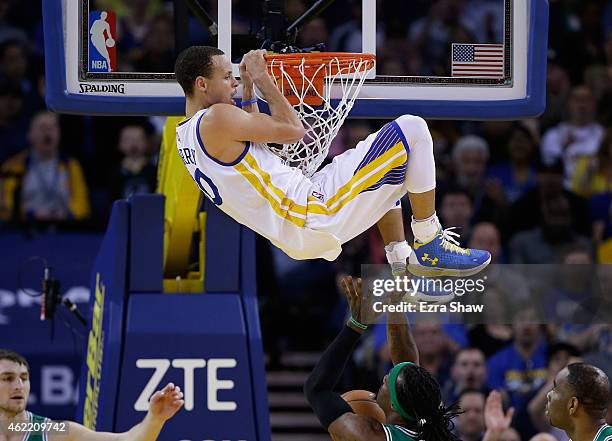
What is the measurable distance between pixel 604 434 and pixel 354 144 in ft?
20.3

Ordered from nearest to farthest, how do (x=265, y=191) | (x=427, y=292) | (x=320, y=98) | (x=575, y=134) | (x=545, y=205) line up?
1. (x=265, y=191)
2. (x=320, y=98)
3. (x=427, y=292)
4. (x=545, y=205)
5. (x=575, y=134)

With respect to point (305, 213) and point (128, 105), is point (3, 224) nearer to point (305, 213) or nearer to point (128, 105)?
point (128, 105)

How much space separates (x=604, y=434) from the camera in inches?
264

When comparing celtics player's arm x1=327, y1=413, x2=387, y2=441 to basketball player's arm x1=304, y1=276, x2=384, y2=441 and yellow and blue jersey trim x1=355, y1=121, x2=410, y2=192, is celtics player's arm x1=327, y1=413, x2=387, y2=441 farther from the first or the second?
yellow and blue jersey trim x1=355, y1=121, x2=410, y2=192

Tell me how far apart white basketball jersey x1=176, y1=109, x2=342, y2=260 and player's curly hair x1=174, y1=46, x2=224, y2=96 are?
18 cm

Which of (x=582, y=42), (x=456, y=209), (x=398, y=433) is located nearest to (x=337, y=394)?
(x=398, y=433)

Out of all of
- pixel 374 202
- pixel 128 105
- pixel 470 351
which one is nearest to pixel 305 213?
pixel 374 202

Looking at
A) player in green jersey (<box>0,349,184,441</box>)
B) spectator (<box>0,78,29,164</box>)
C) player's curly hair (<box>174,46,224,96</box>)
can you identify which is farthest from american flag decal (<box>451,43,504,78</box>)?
spectator (<box>0,78,29,164</box>)

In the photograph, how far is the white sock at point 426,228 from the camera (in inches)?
280

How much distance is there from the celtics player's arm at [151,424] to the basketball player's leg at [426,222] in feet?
4.45

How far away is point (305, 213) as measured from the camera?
7.02 m

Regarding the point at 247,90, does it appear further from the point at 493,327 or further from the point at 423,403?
the point at 493,327

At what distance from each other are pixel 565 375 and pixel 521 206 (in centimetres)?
596

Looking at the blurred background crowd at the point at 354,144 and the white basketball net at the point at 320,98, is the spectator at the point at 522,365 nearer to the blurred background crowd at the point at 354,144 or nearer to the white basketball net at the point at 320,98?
the blurred background crowd at the point at 354,144
